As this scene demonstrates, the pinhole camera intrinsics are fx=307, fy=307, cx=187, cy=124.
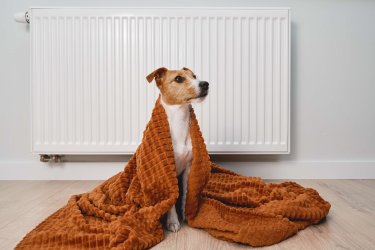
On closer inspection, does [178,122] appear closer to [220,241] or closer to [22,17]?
[220,241]

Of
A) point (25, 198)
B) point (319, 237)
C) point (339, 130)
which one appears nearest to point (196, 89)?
point (319, 237)

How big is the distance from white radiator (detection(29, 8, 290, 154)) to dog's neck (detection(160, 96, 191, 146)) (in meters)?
0.65

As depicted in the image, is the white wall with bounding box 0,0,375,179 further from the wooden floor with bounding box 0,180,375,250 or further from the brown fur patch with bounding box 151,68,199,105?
the brown fur patch with bounding box 151,68,199,105

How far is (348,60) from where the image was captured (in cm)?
186

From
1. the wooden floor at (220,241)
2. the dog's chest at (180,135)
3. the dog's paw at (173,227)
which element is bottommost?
the wooden floor at (220,241)

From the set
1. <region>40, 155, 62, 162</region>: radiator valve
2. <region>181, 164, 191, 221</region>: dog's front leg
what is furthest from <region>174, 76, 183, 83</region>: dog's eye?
<region>40, 155, 62, 162</region>: radiator valve

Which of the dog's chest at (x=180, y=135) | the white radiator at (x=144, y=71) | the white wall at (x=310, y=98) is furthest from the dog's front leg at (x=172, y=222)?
the white wall at (x=310, y=98)

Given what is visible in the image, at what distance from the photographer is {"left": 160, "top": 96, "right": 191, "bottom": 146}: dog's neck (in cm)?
107

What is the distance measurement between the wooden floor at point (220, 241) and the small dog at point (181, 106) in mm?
185

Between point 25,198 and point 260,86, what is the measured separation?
132cm

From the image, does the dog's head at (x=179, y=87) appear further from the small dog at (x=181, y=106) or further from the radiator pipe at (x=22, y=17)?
the radiator pipe at (x=22, y=17)

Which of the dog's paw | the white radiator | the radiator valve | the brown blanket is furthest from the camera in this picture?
the radiator valve

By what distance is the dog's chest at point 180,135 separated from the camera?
1053mm

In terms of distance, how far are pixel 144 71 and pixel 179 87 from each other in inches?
28.2
